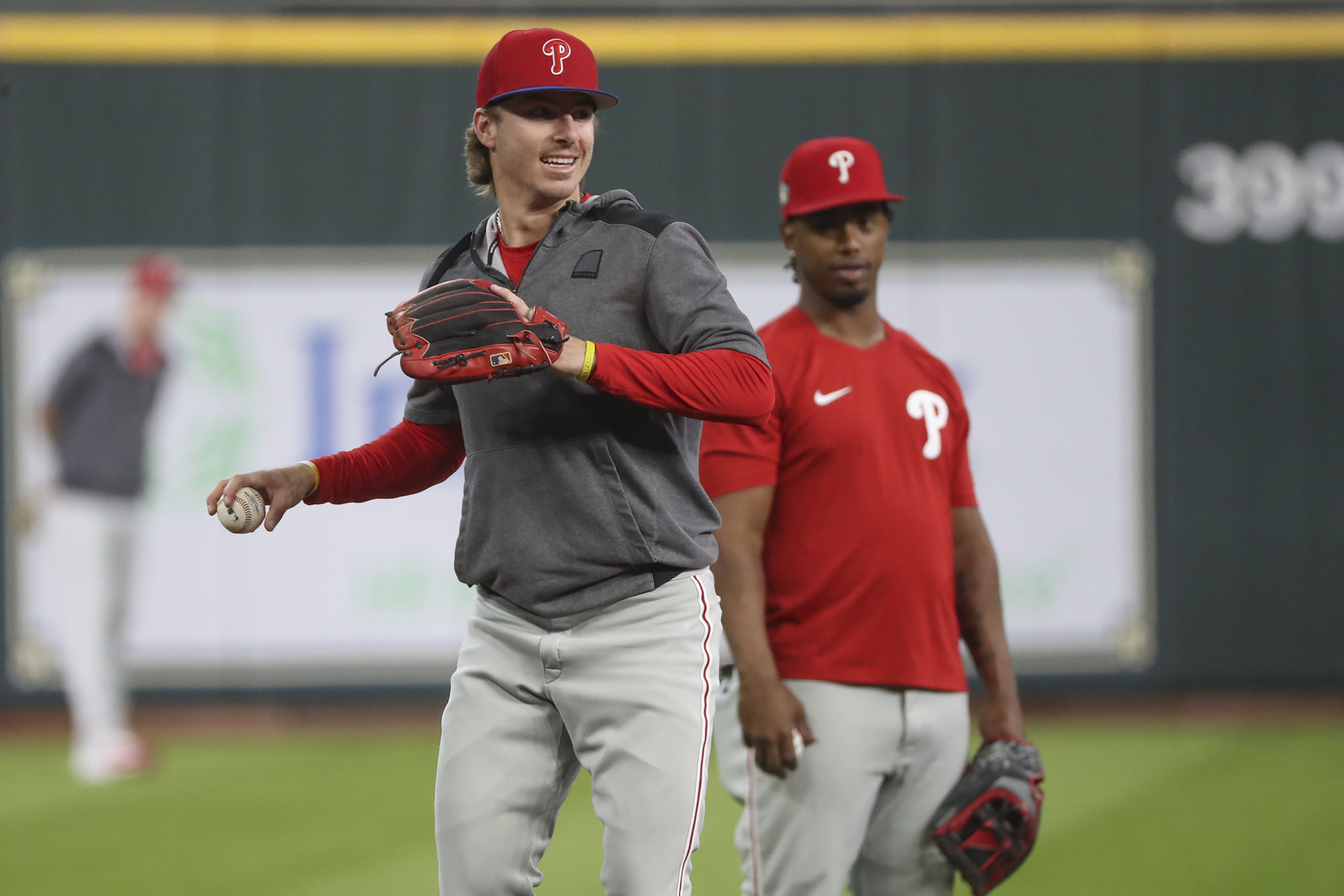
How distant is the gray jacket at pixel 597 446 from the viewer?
2160mm

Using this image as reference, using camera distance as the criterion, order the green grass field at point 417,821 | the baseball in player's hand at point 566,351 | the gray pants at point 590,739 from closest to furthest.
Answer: the baseball in player's hand at point 566,351 < the gray pants at point 590,739 < the green grass field at point 417,821

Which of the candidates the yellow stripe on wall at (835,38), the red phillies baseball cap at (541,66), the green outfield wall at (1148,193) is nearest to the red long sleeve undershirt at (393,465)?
the red phillies baseball cap at (541,66)

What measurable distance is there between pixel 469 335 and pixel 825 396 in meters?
0.96

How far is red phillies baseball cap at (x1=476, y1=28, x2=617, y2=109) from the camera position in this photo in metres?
2.20

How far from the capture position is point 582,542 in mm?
2164

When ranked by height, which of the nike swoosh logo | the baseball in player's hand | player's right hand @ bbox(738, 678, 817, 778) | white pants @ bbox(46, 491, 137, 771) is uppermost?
the baseball in player's hand

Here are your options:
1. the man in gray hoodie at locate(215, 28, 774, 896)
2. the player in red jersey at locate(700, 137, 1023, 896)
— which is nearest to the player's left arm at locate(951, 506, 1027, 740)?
the player in red jersey at locate(700, 137, 1023, 896)

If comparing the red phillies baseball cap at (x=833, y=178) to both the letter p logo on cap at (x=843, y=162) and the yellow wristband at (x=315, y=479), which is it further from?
the yellow wristband at (x=315, y=479)

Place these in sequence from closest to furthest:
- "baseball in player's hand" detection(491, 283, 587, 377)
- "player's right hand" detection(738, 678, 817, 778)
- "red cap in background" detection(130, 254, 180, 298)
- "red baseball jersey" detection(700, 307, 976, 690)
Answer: "baseball in player's hand" detection(491, 283, 587, 377), "player's right hand" detection(738, 678, 817, 778), "red baseball jersey" detection(700, 307, 976, 690), "red cap in background" detection(130, 254, 180, 298)

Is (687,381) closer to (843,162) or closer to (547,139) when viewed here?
(547,139)

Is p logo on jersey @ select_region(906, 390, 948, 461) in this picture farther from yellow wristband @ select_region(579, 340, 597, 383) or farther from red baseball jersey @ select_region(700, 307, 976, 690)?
yellow wristband @ select_region(579, 340, 597, 383)

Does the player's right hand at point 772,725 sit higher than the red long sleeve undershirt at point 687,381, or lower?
lower

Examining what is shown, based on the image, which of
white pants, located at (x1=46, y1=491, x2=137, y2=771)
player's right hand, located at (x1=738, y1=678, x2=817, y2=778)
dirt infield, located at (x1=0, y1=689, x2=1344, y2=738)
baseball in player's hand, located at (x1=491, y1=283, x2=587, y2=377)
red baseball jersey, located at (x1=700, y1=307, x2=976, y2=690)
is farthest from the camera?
dirt infield, located at (x1=0, y1=689, x2=1344, y2=738)

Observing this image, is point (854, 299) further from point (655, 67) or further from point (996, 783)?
point (655, 67)
